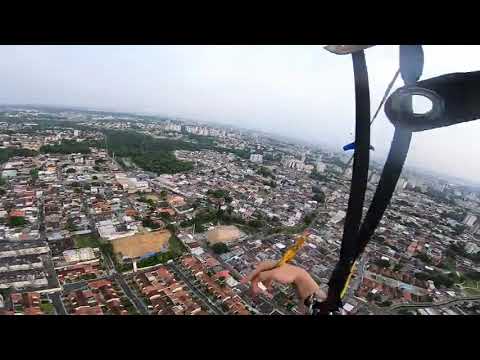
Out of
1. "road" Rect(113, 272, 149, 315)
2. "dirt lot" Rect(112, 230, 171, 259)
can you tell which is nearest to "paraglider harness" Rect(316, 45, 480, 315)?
"road" Rect(113, 272, 149, 315)

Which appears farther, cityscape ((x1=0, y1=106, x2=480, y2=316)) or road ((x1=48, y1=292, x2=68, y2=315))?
cityscape ((x1=0, y1=106, x2=480, y2=316))

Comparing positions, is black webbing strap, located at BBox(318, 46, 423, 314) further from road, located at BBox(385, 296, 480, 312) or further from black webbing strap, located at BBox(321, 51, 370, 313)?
road, located at BBox(385, 296, 480, 312)

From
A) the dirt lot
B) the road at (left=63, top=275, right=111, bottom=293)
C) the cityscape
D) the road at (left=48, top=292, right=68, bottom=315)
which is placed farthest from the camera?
the dirt lot

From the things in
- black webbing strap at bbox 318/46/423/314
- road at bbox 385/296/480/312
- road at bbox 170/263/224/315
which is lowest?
road at bbox 170/263/224/315

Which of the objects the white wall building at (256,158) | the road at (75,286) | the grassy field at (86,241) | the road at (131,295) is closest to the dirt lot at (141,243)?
the grassy field at (86,241)
